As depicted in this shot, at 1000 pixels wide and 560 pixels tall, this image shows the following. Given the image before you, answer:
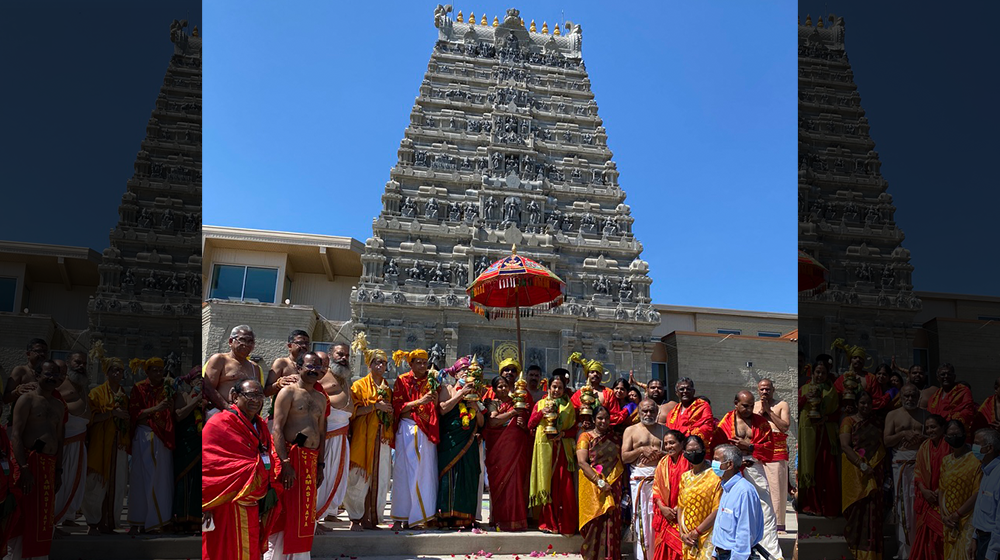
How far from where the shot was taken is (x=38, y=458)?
3.64 metres

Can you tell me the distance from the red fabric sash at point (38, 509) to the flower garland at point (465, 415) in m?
5.14

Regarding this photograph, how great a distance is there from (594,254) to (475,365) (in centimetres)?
1604

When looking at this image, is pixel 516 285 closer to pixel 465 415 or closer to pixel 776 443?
pixel 465 415

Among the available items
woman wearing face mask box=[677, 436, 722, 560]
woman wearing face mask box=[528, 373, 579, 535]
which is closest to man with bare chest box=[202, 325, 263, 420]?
woman wearing face mask box=[528, 373, 579, 535]

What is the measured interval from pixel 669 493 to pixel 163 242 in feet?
15.9

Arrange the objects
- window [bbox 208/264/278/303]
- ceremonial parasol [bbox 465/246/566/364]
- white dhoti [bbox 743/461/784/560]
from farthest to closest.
Answer: 1. window [bbox 208/264/278/303]
2. ceremonial parasol [bbox 465/246/566/364]
3. white dhoti [bbox 743/461/784/560]

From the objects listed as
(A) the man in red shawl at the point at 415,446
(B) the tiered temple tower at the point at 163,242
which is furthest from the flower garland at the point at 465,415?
(B) the tiered temple tower at the point at 163,242

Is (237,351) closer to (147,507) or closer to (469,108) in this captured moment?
(147,507)

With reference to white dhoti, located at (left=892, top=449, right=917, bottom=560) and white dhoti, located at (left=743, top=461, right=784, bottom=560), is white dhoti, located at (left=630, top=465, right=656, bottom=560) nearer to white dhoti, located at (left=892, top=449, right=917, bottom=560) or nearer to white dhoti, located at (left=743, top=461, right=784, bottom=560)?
white dhoti, located at (left=743, top=461, right=784, bottom=560)

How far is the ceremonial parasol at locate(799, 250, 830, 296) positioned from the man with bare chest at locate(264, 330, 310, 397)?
388 cm

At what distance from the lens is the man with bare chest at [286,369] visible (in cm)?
681

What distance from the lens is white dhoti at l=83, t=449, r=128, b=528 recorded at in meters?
3.88

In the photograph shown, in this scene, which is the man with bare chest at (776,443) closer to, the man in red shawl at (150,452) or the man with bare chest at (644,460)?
the man with bare chest at (644,460)

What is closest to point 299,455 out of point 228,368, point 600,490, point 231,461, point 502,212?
point 231,461
